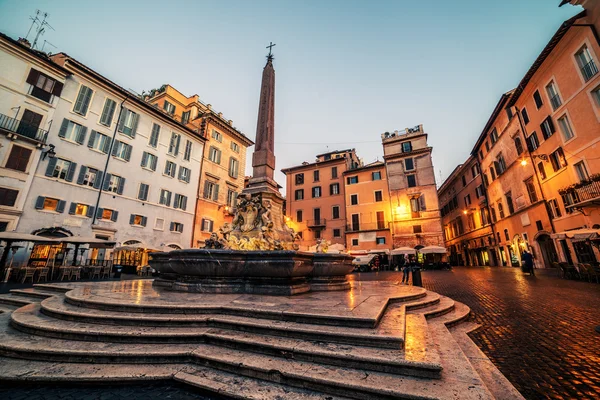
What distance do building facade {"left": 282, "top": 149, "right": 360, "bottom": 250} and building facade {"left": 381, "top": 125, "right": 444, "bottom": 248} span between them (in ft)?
19.5

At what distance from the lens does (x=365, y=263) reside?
2180 centimetres

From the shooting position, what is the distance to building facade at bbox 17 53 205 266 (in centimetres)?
1560

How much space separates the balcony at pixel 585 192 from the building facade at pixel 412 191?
45.0 feet

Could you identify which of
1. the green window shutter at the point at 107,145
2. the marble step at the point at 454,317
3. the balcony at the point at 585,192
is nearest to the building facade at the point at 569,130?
the balcony at the point at 585,192

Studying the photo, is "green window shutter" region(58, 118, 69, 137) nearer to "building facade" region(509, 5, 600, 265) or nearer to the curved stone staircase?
the curved stone staircase

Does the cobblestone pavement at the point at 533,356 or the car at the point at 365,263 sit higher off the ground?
the car at the point at 365,263

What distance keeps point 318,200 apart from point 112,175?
21868 mm

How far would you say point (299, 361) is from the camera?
2.56 meters

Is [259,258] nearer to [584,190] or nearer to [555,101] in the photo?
[584,190]

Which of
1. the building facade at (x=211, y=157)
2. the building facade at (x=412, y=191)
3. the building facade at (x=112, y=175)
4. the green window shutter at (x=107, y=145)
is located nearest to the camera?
the building facade at (x=112, y=175)

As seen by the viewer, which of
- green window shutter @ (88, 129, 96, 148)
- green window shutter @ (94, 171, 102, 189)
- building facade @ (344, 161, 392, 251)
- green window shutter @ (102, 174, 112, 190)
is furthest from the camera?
building facade @ (344, 161, 392, 251)

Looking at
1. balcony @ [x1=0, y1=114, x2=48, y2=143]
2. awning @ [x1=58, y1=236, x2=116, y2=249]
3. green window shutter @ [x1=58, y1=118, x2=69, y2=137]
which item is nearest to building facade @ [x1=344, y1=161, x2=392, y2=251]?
awning @ [x1=58, y1=236, x2=116, y2=249]

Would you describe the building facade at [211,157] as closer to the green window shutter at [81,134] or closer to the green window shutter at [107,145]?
the green window shutter at [107,145]

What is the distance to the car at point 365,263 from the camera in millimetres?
21875
